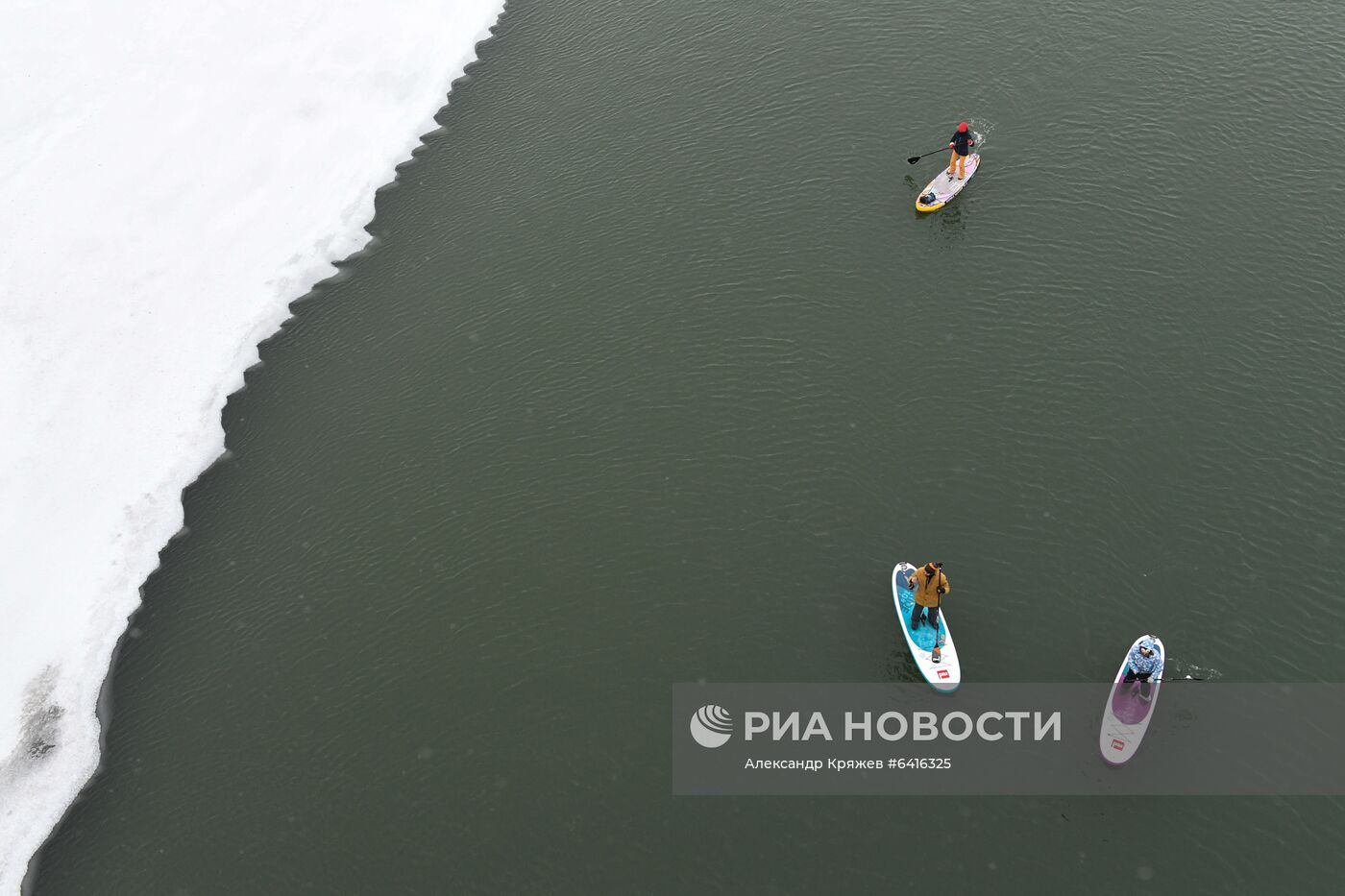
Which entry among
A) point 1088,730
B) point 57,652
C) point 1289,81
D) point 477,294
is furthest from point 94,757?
point 1289,81

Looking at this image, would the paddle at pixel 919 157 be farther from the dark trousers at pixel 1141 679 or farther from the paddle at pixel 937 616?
the dark trousers at pixel 1141 679

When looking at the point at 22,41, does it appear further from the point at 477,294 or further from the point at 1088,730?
the point at 1088,730

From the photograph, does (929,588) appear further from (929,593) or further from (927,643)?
(927,643)
